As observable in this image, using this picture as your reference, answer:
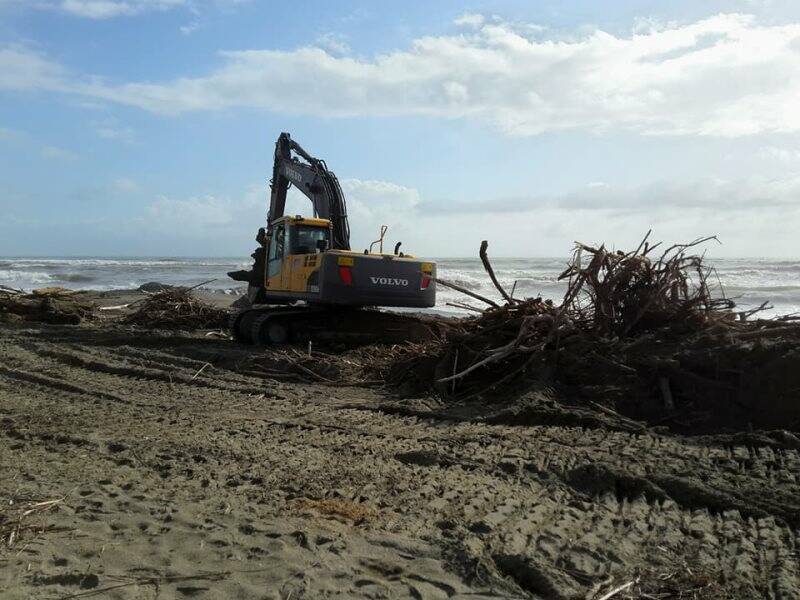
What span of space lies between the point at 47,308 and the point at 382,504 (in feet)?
49.3

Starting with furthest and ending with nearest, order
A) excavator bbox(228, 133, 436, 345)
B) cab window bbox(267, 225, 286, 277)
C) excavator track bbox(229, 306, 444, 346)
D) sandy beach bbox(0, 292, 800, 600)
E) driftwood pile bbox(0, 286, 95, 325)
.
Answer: driftwood pile bbox(0, 286, 95, 325) → cab window bbox(267, 225, 286, 277) → excavator track bbox(229, 306, 444, 346) → excavator bbox(228, 133, 436, 345) → sandy beach bbox(0, 292, 800, 600)

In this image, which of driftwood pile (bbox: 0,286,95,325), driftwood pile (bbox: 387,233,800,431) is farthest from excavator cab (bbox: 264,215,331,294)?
driftwood pile (bbox: 0,286,95,325)

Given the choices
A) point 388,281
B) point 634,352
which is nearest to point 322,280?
point 388,281

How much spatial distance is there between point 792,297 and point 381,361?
23413 millimetres

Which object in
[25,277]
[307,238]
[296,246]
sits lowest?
[25,277]

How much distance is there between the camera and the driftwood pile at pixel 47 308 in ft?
54.9

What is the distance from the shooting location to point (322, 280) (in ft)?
39.3

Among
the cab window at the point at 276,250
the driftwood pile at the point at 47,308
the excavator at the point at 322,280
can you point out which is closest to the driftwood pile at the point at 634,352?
the excavator at the point at 322,280

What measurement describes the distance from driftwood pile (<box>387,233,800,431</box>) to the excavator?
312 cm

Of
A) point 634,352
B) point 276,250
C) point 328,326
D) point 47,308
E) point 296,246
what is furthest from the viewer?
point 47,308

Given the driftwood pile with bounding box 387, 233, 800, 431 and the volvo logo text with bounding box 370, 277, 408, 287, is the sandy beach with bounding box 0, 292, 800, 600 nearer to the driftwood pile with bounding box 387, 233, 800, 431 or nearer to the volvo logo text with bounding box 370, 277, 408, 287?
the driftwood pile with bounding box 387, 233, 800, 431

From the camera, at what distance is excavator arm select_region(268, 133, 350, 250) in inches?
539

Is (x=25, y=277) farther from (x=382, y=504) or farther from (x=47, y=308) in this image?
(x=382, y=504)

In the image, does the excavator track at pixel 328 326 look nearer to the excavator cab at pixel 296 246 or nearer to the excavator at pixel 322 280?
the excavator at pixel 322 280
